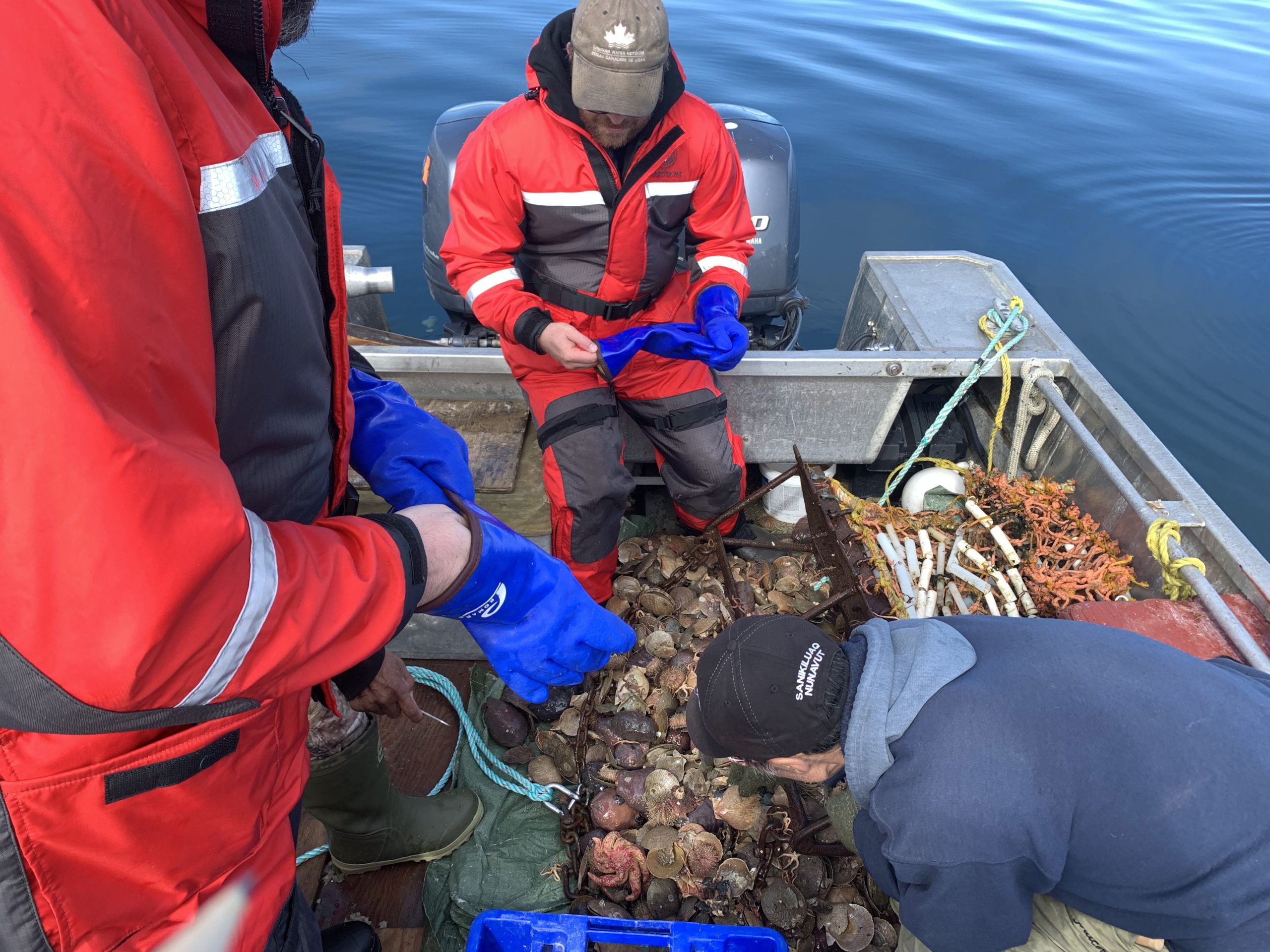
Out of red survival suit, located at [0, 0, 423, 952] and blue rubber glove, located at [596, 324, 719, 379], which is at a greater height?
red survival suit, located at [0, 0, 423, 952]

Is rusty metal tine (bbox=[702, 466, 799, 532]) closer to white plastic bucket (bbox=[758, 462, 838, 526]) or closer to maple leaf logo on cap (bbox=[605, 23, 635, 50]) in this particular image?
white plastic bucket (bbox=[758, 462, 838, 526])

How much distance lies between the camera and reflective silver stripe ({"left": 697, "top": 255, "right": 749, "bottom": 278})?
2592 mm

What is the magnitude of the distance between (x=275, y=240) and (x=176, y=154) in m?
0.19

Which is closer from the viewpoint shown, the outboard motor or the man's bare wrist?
the man's bare wrist

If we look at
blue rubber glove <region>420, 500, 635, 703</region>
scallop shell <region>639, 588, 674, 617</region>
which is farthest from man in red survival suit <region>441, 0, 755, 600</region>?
blue rubber glove <region>420, 500, 635, 703</region>

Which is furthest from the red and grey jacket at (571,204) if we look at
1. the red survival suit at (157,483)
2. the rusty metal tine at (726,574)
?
the red survival suit at (157,483)

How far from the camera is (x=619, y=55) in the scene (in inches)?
79.9

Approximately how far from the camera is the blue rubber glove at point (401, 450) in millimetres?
1316

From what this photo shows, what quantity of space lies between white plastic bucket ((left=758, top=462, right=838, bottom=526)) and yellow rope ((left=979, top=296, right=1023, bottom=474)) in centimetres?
60

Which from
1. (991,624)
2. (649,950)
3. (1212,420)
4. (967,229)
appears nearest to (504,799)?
(649,950)

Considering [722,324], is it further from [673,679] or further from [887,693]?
[887,693]

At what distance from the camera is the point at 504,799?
207 centimetres

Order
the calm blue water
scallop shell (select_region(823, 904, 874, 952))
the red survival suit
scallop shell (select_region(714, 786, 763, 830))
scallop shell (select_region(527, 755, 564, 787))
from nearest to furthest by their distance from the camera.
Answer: the red survival suit
scallop shell (select_region(823, 904, 874, 952))
scallop shell (select_region(714, 786, 763, 830))
scallop shell (select_region(527, 755, 564, 787))
the calm blue water

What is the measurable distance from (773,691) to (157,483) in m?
0.99
